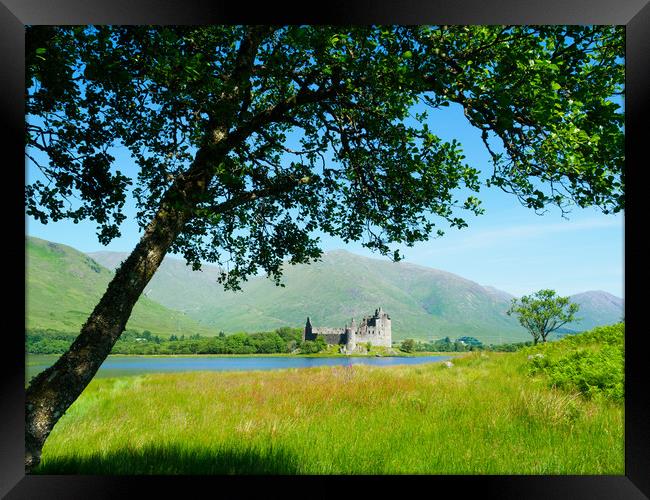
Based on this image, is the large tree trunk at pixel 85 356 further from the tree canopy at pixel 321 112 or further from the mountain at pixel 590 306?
the mountain at pixel 590 306

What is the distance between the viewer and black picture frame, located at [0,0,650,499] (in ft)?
16.2

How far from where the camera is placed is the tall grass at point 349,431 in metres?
6.15

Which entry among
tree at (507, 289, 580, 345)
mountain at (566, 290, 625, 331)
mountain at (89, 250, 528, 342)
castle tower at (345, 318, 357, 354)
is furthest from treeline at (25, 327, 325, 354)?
mountain at (89, 250, 528, 342)

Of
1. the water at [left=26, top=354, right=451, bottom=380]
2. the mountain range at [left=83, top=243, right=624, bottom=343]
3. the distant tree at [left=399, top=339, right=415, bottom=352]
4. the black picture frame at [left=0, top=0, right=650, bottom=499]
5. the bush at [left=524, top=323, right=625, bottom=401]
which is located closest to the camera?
the black picture frame at [left=0, top=0, right=650, bottom=499]

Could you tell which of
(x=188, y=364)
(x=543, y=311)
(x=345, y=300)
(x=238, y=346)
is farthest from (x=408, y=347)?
(x=345, y=300)

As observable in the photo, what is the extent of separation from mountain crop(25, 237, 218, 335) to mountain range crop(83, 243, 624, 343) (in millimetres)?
4205

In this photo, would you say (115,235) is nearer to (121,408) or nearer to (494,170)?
(121,408)

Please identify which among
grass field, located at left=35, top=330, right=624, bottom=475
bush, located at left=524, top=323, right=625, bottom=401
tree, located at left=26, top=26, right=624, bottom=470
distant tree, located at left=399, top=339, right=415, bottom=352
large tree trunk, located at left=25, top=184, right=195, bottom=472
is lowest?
distant tree, located at left=399, top=339, right=415, bottom=352

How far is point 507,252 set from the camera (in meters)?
10.6

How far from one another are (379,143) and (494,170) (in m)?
1.67

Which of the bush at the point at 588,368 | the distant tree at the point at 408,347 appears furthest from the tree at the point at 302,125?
the distant tree at the point at 408,347

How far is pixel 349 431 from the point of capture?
23.5 ft

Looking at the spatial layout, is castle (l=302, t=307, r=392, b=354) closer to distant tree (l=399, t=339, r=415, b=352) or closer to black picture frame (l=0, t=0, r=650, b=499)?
distant tree (l=399, t=339, r=415, b=352)
